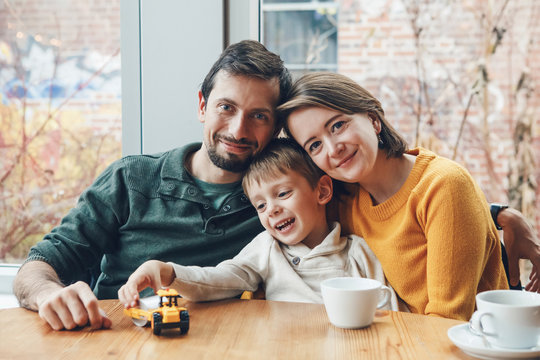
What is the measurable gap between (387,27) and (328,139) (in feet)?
2.88

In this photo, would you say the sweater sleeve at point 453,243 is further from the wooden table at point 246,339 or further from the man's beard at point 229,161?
the man's beard at point 229,161

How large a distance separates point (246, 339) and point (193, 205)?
2.32 feet

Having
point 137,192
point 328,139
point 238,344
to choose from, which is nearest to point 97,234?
point 137,192

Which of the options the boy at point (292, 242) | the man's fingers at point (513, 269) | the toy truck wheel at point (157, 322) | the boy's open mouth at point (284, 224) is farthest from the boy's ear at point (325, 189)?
the toy truck wheel at point (157, 322)

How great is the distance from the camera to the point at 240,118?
5.32 feet

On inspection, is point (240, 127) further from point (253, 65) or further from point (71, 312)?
point (71, 312)

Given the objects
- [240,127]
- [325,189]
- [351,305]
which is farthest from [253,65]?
[351,305]

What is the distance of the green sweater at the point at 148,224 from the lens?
1.64 metres

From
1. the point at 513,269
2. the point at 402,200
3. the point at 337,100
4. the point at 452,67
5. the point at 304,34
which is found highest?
the point at 304,34

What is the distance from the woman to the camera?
1366 millimetres

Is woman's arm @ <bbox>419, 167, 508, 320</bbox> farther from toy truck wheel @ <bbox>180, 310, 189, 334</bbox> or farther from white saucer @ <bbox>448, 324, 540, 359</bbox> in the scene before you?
toy truck wheel @ <bbox>180, 310, 189, 334</bbox>

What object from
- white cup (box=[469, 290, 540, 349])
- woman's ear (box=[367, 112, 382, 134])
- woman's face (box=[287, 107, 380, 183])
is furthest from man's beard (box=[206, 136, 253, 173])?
white cup (box=[469, 290, 540, 349])

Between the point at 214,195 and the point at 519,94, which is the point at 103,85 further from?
the point at 519,94

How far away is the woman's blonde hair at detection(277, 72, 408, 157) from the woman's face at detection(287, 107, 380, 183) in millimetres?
20
